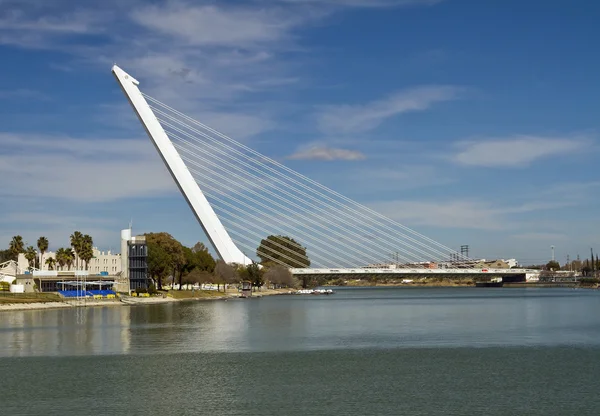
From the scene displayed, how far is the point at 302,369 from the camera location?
112ft

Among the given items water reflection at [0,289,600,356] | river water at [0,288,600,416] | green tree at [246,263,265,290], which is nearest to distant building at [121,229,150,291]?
green tree at [246,263,265,290]

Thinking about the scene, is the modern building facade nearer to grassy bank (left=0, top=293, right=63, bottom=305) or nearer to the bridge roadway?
grassy bank (left=0, top=293, right=63, bottom=305)

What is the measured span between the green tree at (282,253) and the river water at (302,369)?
104m

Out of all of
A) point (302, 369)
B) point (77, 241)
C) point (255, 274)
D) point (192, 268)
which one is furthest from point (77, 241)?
point (302, 369)

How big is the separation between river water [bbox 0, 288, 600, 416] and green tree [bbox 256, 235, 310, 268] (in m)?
104

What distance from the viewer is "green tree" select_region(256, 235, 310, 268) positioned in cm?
16295

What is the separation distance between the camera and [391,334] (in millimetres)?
50375

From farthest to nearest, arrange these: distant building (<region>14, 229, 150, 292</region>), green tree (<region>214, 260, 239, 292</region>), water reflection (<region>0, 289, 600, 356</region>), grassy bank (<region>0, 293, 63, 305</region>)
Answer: green tree (<region>214, 260, 239, 292</region>) → distant building (<region>14, 229, 150, 292</region>) → grassy bank (<region>0, 293, 63, 305</region>) → water reflection (<region>0, 289, 600, 356</region>)

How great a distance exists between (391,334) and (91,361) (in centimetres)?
1967

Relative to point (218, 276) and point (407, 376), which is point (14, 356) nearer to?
point (407, 376)

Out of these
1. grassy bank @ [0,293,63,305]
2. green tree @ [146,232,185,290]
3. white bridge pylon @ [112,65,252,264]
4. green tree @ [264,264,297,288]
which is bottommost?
grassy bank @ [0,293,63,305]

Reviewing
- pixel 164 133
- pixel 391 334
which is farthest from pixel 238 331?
pixel 164 133

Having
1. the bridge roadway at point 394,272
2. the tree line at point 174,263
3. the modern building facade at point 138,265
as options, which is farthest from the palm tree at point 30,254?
the bridge roadway at point 394,272

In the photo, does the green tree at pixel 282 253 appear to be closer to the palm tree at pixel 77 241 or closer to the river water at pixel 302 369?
the palm tree at pixel 77 241
